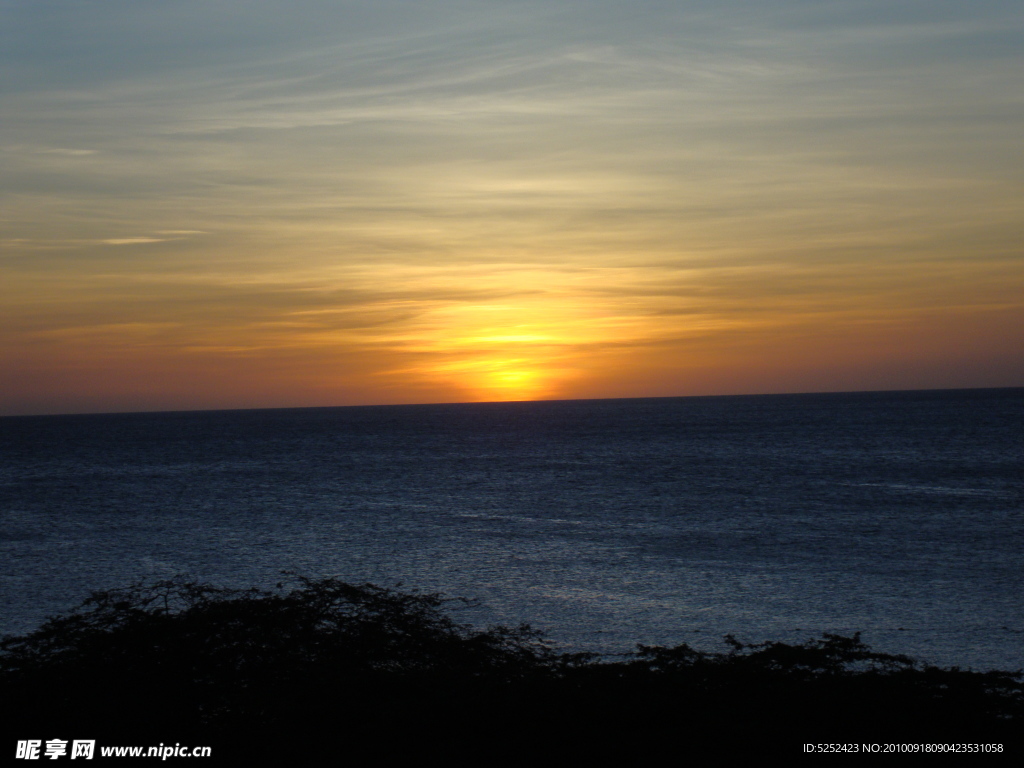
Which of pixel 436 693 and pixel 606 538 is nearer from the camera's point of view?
pixel 436 693

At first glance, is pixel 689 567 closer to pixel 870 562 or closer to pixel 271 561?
pixel 870 562

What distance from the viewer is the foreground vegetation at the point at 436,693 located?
13734 mm

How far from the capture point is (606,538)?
40.2 m

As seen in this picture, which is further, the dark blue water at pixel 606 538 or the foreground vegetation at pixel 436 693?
the dark blue water at pixel 606 538

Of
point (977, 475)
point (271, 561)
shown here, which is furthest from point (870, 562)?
point (977, 475)

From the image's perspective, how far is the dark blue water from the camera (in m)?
25.4

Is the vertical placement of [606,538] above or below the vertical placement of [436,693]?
below

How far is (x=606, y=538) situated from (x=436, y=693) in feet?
84.3

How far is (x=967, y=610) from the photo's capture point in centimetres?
2534

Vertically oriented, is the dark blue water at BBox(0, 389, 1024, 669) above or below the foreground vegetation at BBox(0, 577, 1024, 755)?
below

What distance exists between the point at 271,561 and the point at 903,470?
54.4m

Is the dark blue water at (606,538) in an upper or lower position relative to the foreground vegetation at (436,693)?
lower

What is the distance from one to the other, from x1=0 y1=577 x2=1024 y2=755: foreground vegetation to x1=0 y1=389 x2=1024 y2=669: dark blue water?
585cm

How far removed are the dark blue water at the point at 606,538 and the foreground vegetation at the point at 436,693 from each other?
5847 millimetres
